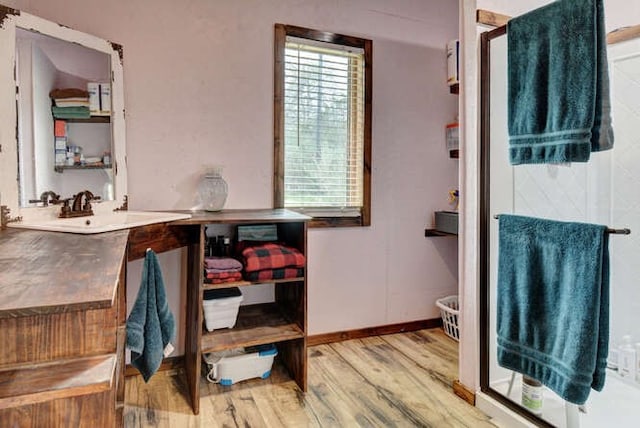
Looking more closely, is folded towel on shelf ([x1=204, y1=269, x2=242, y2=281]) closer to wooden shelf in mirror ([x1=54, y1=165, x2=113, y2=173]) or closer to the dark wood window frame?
the dark wood window frame

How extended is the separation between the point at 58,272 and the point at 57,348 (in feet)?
0.58

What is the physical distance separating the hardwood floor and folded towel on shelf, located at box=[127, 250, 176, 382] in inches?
13.7

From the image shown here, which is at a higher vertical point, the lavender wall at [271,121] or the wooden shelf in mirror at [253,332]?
the lavender wall at [271,121]

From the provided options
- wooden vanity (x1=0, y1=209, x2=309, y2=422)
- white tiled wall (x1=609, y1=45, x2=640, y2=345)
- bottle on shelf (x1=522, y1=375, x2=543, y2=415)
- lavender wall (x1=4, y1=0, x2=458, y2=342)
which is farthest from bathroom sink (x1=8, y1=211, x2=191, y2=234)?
white tiled wall (x1=609, y1=45, x2=640, y2=345)

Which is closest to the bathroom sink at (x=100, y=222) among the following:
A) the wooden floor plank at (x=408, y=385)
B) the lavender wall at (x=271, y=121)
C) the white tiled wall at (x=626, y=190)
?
the lavender wall at (x=271, y=121)

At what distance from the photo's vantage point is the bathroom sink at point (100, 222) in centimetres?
156

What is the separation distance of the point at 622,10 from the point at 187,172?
2.38m

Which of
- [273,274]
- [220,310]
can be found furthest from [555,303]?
[220,310]

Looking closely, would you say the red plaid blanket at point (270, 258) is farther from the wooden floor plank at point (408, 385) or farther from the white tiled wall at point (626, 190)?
the white tiled wall at point (626, 190)

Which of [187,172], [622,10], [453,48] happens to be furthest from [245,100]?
[622,10]

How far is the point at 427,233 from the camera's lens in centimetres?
303

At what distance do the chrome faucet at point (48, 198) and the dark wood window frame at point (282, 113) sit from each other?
1140 millimetres

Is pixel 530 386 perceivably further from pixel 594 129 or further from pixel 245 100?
pixel 245 100

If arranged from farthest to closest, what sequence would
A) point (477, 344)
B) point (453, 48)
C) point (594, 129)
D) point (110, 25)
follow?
point (453, 48) → point (110, 25) → point (477, 344) → point (594, 129)
